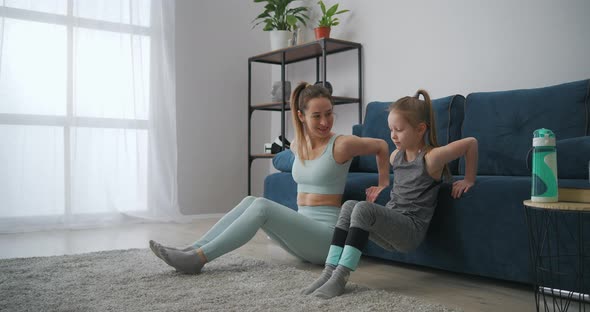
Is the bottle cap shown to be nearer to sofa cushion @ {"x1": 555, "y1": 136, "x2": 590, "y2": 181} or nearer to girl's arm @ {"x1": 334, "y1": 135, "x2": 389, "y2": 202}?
sofa cushion @ {"x1": 555, "y1": 136, "x2": 590, "y2": 181}

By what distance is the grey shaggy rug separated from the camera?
1.61m

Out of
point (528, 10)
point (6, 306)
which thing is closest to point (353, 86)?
point (528, 10)

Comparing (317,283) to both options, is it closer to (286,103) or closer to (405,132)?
(405,132)

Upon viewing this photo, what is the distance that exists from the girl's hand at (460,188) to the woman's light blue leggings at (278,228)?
481mm

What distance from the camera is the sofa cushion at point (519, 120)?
7.57ft

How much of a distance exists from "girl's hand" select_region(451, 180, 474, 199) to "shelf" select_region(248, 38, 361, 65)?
2.00 meters

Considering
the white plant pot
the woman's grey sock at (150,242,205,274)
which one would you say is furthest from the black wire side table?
the white plant pot

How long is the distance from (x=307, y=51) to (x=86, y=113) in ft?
5.62

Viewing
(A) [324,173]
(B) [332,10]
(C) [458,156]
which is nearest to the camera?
(C) [458,156]

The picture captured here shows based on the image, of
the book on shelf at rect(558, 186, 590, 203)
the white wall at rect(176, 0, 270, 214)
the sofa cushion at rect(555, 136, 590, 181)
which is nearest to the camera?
the book on shelf at rect(558, 186, 590, 203)

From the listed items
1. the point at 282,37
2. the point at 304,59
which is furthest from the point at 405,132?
the point at 304,59

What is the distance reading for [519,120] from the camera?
97.0 inches

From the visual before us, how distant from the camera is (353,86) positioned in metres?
4.01

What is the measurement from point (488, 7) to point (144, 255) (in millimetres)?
2314
